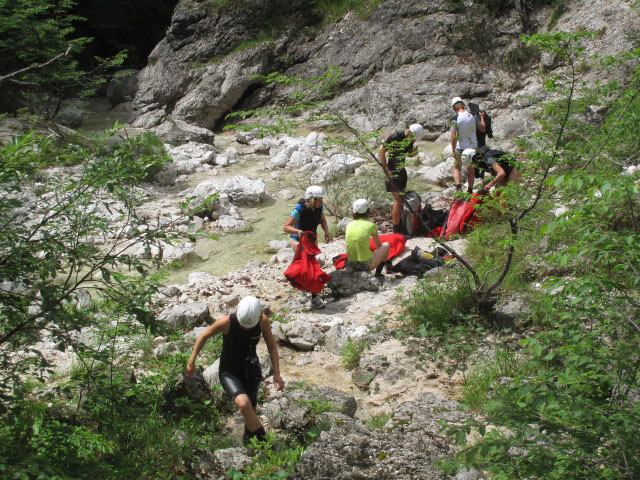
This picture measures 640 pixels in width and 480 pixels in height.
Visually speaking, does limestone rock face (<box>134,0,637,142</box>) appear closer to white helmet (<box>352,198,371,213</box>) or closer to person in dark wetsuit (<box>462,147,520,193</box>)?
person in dark wetsuit (<box>462,147,520,193</box>)

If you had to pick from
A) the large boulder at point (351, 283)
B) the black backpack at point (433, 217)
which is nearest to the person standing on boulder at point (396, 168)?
the black backpack at point (433, 217)

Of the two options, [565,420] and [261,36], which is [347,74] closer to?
[261,36]

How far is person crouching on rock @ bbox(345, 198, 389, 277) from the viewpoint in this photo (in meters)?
5.89

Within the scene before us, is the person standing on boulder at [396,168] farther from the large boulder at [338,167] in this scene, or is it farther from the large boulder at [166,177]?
the large boulder at [166,177]

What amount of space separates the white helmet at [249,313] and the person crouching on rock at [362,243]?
243 centimetres

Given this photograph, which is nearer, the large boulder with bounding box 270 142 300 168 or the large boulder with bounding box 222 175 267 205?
the large boulder with bounding box 222 175 267 205

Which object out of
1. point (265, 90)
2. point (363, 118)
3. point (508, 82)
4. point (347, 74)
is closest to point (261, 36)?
point (265, 90)

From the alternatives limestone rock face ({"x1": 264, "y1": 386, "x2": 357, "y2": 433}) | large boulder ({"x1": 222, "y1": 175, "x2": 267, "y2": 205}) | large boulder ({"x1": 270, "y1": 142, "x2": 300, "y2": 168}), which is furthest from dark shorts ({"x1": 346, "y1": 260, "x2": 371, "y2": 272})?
large boulder ({"x1": 270, "y1": 142, "x2": 300, "y2": 168})

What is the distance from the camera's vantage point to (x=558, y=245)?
199 inches

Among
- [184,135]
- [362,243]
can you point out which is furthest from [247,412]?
[184,135]

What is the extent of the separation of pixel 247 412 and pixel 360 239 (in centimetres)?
277

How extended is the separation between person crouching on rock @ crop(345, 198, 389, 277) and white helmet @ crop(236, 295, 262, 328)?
95.6 inches

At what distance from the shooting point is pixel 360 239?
5.88 m

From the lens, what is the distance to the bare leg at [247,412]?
11.7 ft
